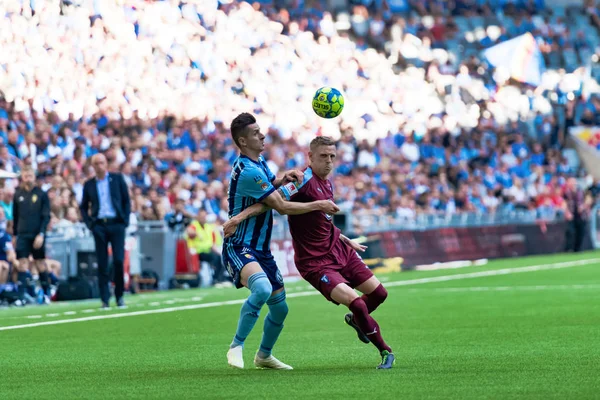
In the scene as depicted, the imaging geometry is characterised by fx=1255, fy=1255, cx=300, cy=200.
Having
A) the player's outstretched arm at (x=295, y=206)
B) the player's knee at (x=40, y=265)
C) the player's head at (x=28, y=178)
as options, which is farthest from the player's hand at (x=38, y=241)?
the player's outstretched arm at (x=295, y=206)

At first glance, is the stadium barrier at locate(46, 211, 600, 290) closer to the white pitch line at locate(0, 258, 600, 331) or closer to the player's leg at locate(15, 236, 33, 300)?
the player's leg at locate(15, 236, 33, 300)

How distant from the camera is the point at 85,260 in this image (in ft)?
73.7

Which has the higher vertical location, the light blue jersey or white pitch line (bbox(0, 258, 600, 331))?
the light blue jersey

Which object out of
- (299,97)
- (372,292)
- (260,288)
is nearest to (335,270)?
(372,292)

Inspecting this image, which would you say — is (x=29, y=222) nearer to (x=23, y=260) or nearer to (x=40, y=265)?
(x=23, y=260)

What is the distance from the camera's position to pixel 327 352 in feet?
39.3

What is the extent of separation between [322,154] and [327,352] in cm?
235

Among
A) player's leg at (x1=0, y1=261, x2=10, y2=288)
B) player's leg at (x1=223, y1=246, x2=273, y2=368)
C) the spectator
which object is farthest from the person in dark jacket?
player's leg at (x1=223, y1=246, x2=273, y2=368)

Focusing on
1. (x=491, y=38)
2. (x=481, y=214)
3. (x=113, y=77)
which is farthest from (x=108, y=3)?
(x=491, y=38)

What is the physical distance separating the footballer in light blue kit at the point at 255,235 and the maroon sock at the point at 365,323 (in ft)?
2.27

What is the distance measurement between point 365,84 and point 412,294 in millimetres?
18963

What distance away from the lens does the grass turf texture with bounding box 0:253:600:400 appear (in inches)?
355

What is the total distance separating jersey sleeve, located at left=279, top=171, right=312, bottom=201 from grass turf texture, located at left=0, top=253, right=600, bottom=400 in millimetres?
1454

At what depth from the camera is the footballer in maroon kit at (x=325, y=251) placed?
10.3m
